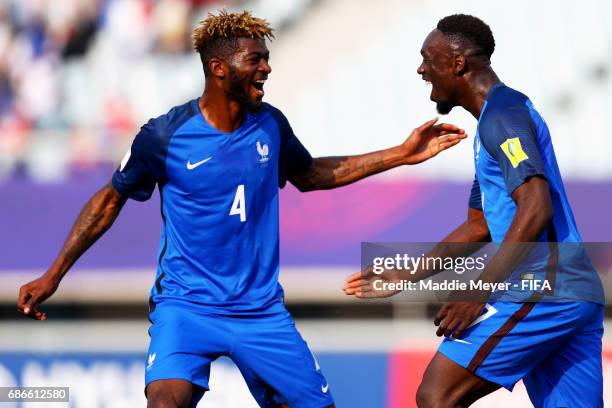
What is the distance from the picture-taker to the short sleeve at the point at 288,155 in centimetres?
605

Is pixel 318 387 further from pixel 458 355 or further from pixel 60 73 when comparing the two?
pixel 60 73

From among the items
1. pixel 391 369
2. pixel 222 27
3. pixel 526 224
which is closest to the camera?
pixel 526 224

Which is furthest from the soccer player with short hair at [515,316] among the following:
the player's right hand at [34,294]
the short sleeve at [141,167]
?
the player's right hand at [34,294]

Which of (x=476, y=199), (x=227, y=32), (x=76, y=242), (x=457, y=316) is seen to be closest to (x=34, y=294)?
(x=76, y=242)

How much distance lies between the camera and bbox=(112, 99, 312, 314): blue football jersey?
5.73 m

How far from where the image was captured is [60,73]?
9852 mm

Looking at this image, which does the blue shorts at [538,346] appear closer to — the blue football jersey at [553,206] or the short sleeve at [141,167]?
the blue football jersey at [553,206]

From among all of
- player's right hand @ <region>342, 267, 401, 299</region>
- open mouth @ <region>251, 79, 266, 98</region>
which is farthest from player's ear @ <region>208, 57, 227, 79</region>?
player's right hand @ <region>342, 267, 401, 299</region>

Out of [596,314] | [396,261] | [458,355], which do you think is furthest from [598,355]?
[396,261]

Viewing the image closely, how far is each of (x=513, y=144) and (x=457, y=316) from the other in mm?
780

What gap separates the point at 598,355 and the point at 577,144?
13.4 ft

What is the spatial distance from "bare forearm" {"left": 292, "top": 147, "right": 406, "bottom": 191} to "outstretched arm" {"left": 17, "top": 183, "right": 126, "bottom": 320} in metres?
0.96

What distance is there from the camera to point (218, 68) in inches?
232

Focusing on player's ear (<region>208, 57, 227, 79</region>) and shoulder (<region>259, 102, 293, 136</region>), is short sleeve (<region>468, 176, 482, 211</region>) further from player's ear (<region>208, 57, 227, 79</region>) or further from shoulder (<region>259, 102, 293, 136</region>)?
player's ear (<region>208, 57, 227, 79</region>)
